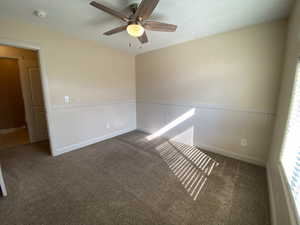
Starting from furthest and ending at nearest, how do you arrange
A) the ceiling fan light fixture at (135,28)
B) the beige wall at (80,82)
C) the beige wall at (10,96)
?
the beige wall at (10,96) → the beige wall at (80,82) → the ceiling fan light fixture at (135,28)

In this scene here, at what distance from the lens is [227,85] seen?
7.82 ft


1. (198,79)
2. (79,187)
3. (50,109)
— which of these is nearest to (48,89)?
(50,109)

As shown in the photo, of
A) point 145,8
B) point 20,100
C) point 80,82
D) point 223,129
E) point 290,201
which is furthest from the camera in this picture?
point 20,100

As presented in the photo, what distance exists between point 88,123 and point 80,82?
3.17ft

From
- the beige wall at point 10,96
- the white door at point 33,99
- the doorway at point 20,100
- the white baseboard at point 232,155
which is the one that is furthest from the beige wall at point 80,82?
the beige wall at point 10,96

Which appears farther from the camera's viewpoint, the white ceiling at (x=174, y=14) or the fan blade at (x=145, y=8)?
the white ceiling at (x=174, y=14)

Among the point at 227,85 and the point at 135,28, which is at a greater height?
the point at 135,28

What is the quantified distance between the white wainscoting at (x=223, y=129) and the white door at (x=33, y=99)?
10.3ft

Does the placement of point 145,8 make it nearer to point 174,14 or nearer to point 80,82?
point 174,14

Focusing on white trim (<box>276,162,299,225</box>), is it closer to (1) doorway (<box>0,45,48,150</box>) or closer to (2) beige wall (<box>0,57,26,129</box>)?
(1) doorway (<box>0,45,48,150</box>)

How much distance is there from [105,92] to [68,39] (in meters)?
1.31

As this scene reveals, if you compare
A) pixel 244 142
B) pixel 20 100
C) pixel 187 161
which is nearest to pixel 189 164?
pixel 187 161

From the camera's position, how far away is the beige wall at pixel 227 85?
2.02 m

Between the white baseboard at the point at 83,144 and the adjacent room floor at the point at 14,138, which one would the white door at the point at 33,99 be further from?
the white baseboard at the point at 83,144
